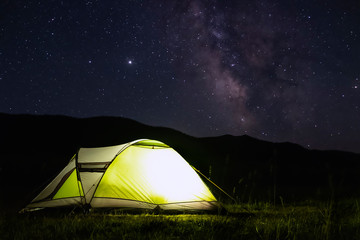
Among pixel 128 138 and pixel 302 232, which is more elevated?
pixel 128 138

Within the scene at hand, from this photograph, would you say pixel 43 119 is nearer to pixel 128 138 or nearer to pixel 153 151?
pixel 128 138

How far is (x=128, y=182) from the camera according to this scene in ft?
23.4

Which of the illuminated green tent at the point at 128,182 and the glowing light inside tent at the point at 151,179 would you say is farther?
the glowing light inside tent at the point at 151,179

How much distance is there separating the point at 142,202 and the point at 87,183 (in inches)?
56.5

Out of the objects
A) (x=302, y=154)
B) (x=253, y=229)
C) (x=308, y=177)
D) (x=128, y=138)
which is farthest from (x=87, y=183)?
(x=302, y=154)

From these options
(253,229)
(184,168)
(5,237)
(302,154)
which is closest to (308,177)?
(184,168)

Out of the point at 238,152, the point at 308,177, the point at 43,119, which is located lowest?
the point at 308,177

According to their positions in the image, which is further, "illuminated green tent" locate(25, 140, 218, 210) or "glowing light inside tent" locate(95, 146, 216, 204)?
"glowing light inside tent" locate(95, 146, 216, 204)

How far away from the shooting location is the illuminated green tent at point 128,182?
6883 millimetres

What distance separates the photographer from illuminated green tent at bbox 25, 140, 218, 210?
271 inches

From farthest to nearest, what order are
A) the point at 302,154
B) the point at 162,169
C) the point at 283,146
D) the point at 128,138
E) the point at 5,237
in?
the point at 283,146 < the point at 302,154 < the point at 128,138 < the point at 162,169 < the point at 5,237

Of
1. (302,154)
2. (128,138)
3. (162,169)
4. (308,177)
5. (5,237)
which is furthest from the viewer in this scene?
(302,154)

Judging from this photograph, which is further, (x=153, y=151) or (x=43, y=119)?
(x=43, y=119)

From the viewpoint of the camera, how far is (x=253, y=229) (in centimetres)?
457
